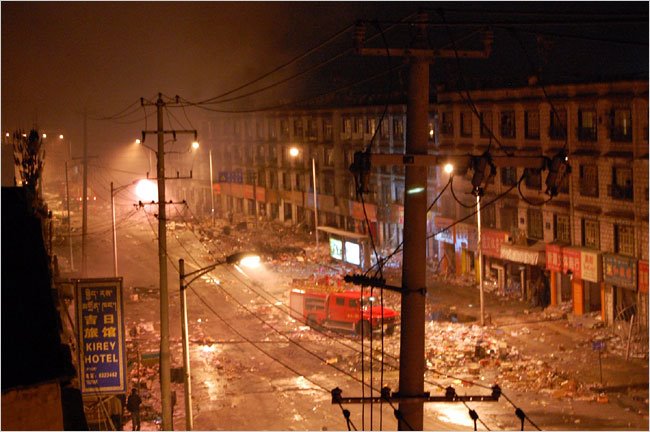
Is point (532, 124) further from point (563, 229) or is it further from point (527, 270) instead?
point (527, 270)

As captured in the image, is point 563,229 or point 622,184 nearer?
point 622,184

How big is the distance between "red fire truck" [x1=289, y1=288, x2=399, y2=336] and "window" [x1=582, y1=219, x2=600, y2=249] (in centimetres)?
765

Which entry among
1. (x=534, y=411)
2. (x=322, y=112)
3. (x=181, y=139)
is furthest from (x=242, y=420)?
(x=181, y=139)

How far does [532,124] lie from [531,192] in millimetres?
2795

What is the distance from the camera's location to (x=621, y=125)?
3006 cm

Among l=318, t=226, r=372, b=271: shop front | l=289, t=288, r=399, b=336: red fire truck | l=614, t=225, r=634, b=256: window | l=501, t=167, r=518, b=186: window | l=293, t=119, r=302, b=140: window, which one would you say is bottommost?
l=289, t=288, r=399, b=336: red fire truck

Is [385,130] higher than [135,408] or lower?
higher

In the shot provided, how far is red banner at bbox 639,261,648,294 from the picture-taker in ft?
92.6

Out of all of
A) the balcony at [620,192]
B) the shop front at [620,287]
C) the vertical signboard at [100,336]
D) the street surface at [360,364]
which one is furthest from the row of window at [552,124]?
the vertical signboard at [100,336]

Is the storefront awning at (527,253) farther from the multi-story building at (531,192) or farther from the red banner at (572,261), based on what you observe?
the red banner at (572,261)

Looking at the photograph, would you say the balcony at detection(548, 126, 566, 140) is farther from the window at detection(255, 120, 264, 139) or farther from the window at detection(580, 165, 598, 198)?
the window at detection(255, 120, 264, 139)

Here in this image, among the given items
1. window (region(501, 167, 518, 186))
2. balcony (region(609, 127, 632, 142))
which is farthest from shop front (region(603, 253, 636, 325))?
window (region(501, 167, 518, 186))

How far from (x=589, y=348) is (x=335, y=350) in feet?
26.7

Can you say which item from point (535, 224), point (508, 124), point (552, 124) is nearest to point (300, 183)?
point (508, 124)
